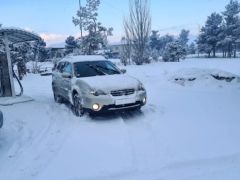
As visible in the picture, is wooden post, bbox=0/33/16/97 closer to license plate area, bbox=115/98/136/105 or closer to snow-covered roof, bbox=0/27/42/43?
snow-covered roof, bbox=0/27/42/43

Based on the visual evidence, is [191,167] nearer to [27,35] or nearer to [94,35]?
[27,35]

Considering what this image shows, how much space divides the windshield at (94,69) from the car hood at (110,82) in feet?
1.63

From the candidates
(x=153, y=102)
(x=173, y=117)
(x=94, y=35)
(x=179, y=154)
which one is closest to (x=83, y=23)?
(x=94, y=35)

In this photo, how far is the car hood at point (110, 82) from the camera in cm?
729

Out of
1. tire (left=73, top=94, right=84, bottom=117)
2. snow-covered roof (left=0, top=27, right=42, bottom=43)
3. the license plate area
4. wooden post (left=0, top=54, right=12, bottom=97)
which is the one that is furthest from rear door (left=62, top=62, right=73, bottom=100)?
wooden post (left=0, top=54, right=12, bottom=97)

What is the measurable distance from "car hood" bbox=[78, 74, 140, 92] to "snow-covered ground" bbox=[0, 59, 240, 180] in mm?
805

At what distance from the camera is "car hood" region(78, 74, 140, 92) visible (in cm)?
729

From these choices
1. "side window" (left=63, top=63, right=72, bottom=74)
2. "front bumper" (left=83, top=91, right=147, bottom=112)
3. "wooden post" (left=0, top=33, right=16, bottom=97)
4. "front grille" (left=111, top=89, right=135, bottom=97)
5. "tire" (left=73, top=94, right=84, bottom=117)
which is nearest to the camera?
"front bumper" (left=83, top=91, right=147, bottom=112)

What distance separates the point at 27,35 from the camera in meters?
11.0

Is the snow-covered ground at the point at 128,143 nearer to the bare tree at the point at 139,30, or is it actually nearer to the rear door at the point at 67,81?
the rear door at the point at 67,81

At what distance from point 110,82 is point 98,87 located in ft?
1.22

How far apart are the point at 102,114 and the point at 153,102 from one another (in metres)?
2.23

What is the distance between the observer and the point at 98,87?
7301 millimetres

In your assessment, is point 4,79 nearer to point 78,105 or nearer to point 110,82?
point 78,105
